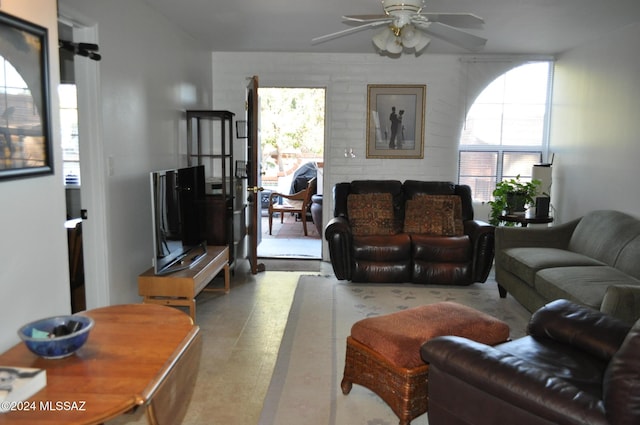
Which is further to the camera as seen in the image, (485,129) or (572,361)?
(485,129)

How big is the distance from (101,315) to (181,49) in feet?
11.2

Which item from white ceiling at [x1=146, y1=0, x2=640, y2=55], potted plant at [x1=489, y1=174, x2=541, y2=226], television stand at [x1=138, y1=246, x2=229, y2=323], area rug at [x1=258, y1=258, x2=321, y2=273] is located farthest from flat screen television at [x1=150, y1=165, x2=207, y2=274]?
potted plant at [x1=489, y1=174, x2=541, y2=226]

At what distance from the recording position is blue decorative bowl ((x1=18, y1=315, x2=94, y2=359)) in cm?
144

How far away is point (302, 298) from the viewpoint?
4.37 metres

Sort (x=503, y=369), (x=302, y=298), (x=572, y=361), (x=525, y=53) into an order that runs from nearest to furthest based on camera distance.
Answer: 1. (x=503, y=369)
2. (x=572, y=361)
3. (x=302, y=298)
4. (x=525, y=53)

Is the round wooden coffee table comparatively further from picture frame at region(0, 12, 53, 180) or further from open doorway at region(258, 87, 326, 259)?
open doorway at region(258, 87, 326, 259)

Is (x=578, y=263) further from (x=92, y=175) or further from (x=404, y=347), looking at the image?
(x=92, y=175)

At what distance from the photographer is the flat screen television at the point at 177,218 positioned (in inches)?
136

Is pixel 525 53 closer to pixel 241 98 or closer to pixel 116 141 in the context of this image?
pixel 241 98

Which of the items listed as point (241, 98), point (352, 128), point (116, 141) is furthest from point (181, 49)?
point (352, 128)

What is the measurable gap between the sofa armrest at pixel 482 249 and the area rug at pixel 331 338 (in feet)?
0.52

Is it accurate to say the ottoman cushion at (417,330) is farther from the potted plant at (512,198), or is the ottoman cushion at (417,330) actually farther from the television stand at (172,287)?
the potted plant at (512,198)

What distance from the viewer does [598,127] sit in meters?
4.75

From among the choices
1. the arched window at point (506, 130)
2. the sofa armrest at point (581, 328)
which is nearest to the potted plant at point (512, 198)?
the arched window at point (506, 130)
